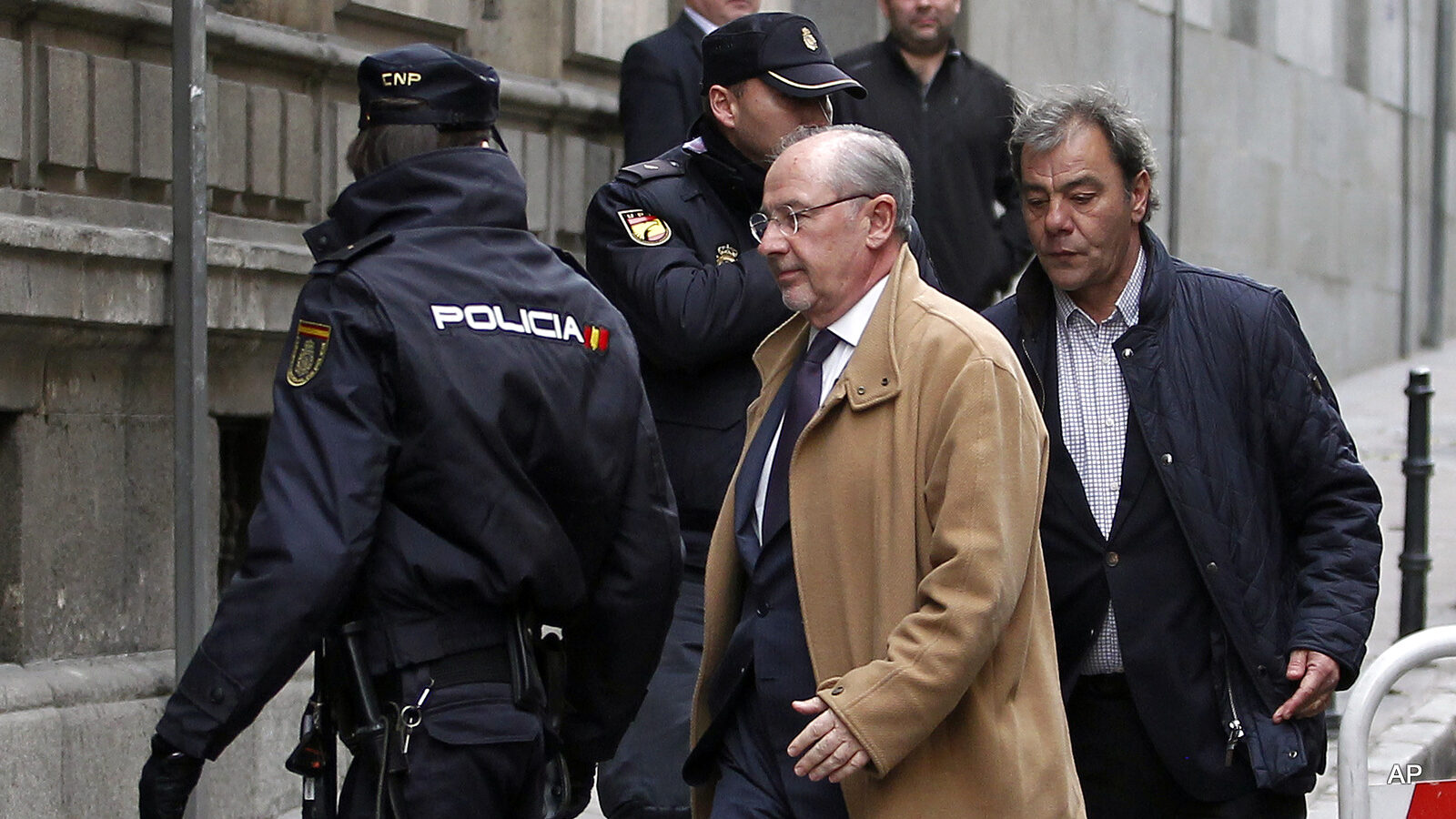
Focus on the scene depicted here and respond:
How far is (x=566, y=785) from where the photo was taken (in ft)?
12.6

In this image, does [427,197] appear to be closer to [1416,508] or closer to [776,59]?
[776,59]

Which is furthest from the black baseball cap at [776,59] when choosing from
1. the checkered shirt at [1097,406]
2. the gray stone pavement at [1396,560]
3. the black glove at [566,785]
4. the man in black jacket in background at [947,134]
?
the gray stone pavement at [1396,560]

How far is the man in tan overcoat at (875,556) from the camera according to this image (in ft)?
11.0

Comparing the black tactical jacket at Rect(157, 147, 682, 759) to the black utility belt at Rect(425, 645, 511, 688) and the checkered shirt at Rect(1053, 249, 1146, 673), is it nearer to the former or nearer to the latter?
the black utility belt at Rect(425, 645, 511, 688)

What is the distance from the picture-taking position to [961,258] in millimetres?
6887

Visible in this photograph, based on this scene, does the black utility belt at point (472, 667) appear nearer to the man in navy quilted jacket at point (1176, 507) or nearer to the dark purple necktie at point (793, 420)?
the dark purple necktie at point (793, 420)

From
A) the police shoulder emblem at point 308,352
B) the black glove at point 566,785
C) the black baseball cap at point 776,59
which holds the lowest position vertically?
the black glove at point 566,785

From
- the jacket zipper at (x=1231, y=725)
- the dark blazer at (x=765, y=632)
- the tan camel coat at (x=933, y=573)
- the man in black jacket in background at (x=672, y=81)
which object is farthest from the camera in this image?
the man in black jacket in background at (x=672, y=81)

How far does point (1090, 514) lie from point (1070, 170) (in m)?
0.66

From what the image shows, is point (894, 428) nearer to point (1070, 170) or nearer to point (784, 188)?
point (784, 188)

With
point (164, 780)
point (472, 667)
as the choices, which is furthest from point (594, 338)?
point (164, 780)

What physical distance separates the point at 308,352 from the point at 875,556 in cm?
97

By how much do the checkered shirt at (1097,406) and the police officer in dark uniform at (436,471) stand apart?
0.87 meters

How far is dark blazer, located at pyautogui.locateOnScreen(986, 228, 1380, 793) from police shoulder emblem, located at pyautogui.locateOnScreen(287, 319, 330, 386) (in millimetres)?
1444
